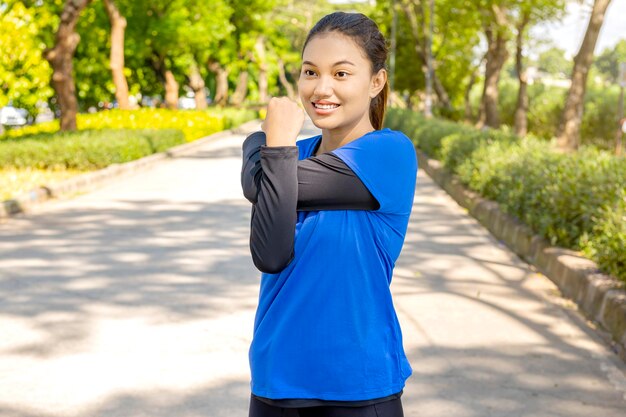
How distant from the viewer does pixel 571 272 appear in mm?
7992

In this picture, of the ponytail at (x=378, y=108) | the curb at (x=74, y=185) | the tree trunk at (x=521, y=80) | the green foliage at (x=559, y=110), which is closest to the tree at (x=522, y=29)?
the tree trunk at (x=521, y=80)

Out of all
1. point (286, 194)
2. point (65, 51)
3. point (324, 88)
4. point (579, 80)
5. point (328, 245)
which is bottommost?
point (65, 51)

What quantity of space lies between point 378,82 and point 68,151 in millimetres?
16272

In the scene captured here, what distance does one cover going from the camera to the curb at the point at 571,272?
6656 millimetres

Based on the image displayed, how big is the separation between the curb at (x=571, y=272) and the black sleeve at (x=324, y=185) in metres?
4.33

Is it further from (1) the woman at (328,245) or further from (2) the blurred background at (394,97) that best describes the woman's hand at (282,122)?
(2) the blurred background at (394,97)

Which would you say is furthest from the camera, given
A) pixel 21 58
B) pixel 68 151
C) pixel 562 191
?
pixel 21 58

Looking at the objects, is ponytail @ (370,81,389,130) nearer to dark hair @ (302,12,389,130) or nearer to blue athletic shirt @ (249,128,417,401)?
dark hair @ (302,12,389,130)

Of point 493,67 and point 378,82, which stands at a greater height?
point 378,82

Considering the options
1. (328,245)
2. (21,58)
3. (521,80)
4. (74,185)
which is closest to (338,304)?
(328,245)

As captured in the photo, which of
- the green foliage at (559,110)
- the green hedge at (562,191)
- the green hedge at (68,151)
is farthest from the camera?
the green foliage at (559,110)

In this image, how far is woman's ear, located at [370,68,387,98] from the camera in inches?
93.9

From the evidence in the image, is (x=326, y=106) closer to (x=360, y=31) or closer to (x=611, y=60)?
(x=360, y=31)

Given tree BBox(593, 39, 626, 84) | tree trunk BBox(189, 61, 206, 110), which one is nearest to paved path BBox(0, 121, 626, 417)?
tree trunk BBox(189, 61, 206, 110)
